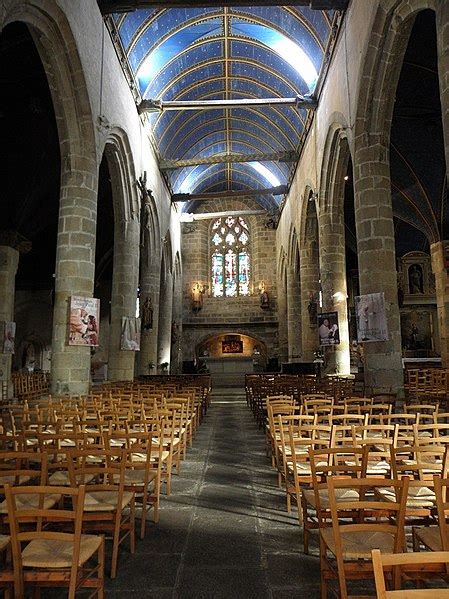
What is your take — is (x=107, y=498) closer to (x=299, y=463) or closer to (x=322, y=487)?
(x=322, y=487)

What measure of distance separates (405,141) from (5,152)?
12.1m

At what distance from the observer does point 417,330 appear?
24500 millimetres

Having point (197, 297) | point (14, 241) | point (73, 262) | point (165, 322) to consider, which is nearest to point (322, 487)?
point (73, 262)

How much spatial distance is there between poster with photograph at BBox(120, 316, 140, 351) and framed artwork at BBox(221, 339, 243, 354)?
1650 centimetres

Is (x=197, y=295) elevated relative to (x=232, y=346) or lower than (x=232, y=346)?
elevated

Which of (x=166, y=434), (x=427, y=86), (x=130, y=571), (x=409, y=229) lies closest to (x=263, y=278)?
(x=409, y=229)

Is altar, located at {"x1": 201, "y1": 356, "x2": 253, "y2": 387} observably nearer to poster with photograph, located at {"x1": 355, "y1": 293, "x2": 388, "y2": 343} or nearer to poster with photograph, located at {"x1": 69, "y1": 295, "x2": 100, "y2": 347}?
poster with photograph, located at {"x1": 69, "y1": 295, "x2": 100, "y2": 347}

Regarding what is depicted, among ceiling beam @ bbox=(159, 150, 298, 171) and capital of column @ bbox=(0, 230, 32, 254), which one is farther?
ceiling beam @ bbox=(159, 150, 298, 171)

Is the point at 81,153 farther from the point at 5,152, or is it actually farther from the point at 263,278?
the point at 263,278

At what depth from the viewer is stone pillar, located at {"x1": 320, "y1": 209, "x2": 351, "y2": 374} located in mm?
13055

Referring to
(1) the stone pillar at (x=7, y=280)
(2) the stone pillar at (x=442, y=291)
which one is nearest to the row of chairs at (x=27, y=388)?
(1) the stone pillar at (x=7, y=280)

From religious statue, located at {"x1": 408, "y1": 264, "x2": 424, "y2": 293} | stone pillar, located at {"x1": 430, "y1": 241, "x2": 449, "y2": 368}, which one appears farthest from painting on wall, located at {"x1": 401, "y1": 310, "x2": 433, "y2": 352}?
stone pillar, located at {"x1": 430, "y1": 241, "x2": 449, "y2": 368}

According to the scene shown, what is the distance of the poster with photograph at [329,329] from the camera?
40.1 feet

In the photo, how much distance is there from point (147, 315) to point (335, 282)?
6.96 metres
